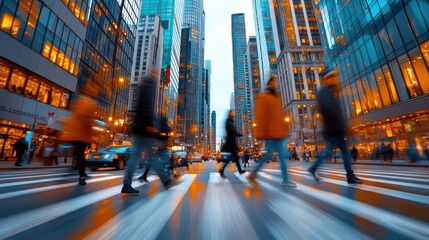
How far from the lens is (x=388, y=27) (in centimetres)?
2022

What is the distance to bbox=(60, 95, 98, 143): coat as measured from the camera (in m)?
4.75

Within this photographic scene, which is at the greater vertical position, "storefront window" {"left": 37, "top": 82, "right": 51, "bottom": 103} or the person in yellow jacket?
"storefront window" {"left": 37, "top": 82, "right": 51, "bottom": 103}

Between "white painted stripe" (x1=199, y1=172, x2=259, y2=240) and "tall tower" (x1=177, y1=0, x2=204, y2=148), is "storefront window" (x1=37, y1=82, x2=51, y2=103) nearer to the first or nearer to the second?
"white painted stripe" (x1=199, y1=172, x2=259, y2=240)

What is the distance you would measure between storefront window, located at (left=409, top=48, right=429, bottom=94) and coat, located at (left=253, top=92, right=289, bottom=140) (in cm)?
2073

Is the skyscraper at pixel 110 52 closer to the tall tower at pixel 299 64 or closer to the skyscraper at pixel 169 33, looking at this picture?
the tall tower at pixel 299 64

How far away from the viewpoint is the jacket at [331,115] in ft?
14.7

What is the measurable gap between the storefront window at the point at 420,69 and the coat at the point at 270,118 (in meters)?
20.7

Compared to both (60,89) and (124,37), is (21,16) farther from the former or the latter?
(124,37)

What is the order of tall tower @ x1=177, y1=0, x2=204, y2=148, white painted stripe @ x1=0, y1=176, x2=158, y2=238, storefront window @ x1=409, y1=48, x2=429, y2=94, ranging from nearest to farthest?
white painted stripe @ x1=0, y1=176, x2=158, y2=238 → storefront window @ x1=409, y1=48, x2=429, y2=94 → tall tower @ x1=177, y1=0, x2=204, y2=148

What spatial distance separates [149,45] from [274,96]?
8777cm

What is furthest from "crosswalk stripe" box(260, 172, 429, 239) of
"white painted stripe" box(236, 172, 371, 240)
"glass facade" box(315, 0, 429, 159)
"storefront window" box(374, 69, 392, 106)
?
"storefront window" box(374, 69, 392, 106)

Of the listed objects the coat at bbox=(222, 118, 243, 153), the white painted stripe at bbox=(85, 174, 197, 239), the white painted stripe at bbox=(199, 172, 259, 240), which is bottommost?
the white painted stripe at bbox=(199, 172, 259, 240)

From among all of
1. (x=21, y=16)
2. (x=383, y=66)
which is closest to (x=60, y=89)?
(x=21, y=16)

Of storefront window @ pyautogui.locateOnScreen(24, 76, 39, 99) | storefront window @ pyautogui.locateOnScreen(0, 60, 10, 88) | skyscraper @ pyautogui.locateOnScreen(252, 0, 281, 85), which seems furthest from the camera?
skyscraper @ pyautogui.locateOnScreen(252, 0, 281, 85)
